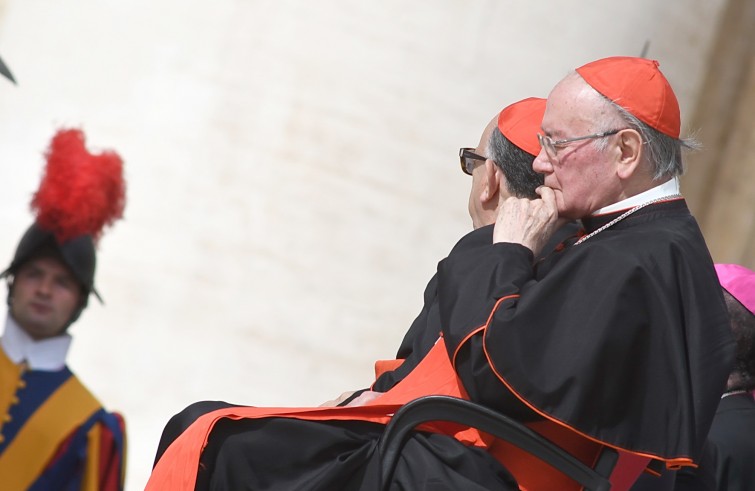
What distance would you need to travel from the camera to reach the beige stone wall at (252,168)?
6.05 m

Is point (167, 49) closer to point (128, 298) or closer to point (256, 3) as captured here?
point (256, 3)

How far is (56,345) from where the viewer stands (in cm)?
508

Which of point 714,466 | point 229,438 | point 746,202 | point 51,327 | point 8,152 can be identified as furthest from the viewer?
point 746,202

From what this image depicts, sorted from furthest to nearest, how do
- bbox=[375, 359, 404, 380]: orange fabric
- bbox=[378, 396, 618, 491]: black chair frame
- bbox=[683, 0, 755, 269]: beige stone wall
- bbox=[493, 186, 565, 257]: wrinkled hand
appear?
bbox=[683, 0, 755, 269]: beige stone wall → bbox=[375, 359, 404, 380]: orange fabric → bbox=[493, 186, 565, 257]: wrinkled hand → bbox=[378, 396, 618, 491]: black chair frame

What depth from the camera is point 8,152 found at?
19.6 feet

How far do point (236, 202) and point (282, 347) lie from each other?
0.68 m

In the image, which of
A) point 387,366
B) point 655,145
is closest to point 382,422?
point 387,366

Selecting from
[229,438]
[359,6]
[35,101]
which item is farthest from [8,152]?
[229,438]

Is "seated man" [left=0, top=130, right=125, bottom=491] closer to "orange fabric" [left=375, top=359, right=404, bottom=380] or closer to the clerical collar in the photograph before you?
the clerical collar

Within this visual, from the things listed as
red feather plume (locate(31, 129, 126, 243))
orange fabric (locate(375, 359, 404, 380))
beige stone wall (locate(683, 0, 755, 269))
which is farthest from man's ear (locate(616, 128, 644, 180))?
beige stone wall (locate(683, 0, 755, 269))

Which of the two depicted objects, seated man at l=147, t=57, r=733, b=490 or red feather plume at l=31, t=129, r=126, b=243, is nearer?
seated man at l=147, t=57, r=733, b=490

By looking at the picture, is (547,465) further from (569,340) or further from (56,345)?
(56,345)

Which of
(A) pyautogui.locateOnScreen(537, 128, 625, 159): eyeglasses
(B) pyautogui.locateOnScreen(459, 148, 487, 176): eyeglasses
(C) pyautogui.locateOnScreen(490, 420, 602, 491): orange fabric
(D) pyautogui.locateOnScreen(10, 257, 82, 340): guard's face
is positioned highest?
(A) pyautogui.locateOnScreen(537, 128, 625, 159): eyeglasses

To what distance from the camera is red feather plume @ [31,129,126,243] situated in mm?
5156
